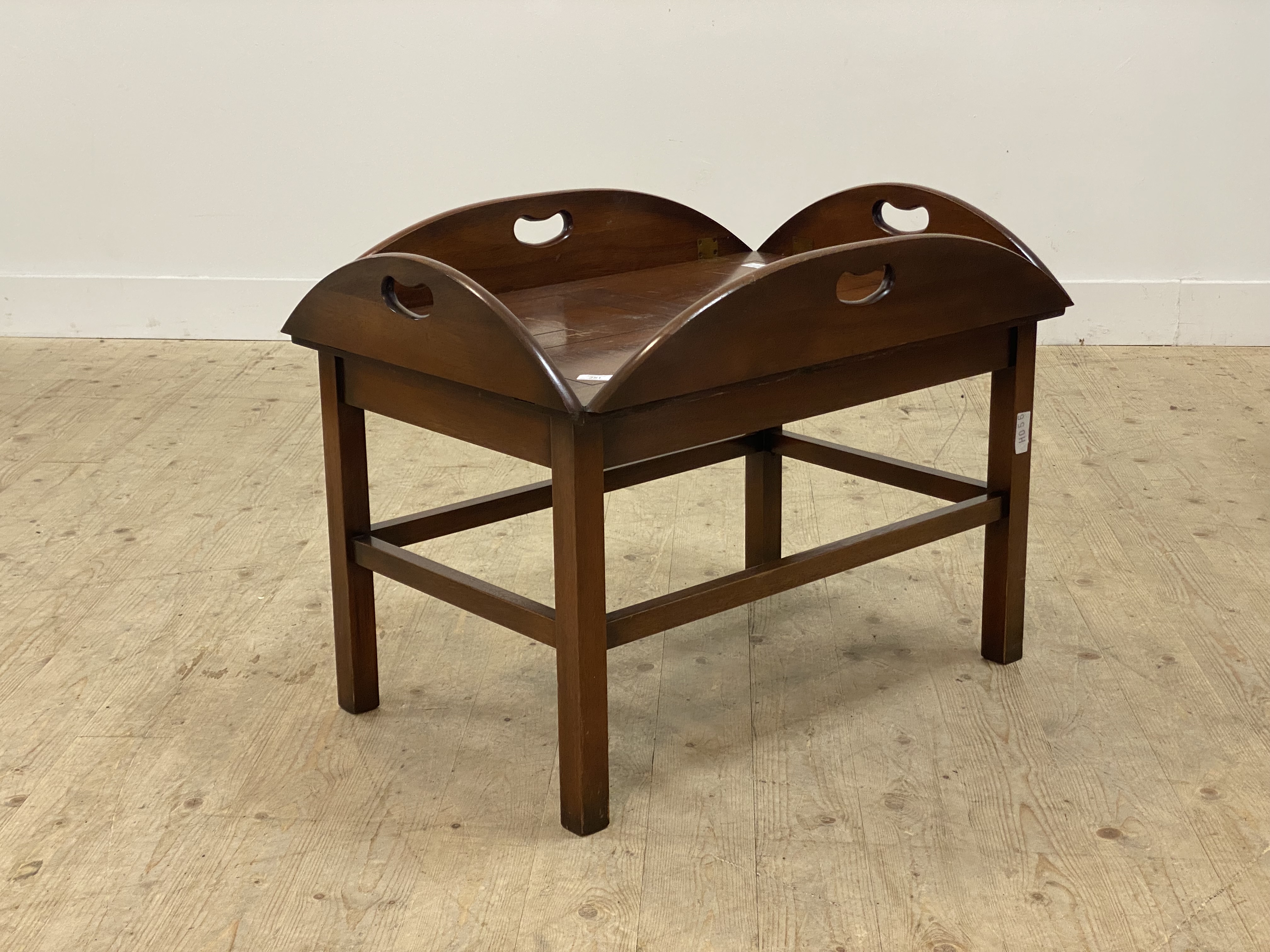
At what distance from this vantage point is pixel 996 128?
4.27 meters

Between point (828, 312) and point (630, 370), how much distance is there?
13.5 inches

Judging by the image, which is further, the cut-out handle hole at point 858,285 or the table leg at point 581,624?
the cut-out handle hole at point 858,285

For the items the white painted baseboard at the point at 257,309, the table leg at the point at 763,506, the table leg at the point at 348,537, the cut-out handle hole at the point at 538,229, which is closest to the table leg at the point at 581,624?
the table leg at the point at 348,537

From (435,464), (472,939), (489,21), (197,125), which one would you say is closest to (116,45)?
(197,125)

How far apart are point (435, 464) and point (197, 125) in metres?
1.87

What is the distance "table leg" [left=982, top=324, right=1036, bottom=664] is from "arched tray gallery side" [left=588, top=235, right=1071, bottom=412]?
0.10m

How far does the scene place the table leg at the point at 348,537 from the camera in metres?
1.88

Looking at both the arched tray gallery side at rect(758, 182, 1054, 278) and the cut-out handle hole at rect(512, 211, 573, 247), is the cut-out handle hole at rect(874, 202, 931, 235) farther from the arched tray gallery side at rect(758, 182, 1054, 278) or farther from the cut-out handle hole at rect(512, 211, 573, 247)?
the arched tray gallery side at rect(758, 182, 1054, 278)

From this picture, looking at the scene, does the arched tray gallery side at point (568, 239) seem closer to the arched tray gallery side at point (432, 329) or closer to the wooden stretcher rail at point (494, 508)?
the arched tray gallery side at point (432, 329)

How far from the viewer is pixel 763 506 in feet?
Result: 7.98

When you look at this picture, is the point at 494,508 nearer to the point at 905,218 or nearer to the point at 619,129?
the point at 619,129

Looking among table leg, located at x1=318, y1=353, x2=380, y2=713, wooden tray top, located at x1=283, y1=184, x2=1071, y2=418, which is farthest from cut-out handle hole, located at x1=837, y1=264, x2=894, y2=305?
table leg, located at x1=318, y1=353, x2=380, y2=713

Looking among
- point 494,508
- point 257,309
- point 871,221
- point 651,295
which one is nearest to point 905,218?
point 257,309

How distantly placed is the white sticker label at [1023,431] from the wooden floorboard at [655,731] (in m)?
0.36
